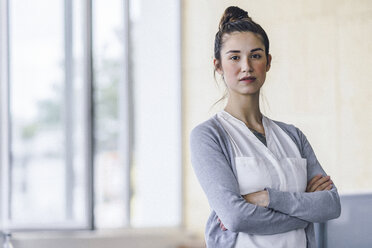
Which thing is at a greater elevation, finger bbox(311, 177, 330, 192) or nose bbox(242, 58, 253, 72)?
nose bbox(242, 58, 253, 72)

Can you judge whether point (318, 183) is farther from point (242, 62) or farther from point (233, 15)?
point (233, 15)

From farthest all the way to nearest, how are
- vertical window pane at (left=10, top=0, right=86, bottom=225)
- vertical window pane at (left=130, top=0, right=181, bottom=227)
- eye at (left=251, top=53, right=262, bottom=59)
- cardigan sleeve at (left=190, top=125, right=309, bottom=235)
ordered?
vertical window pane at (left=10, top=0, right=86, bottom=225)
vertical window pane at (left=130, top=0, right=181, bottom=227)
eye at (left=251, top=53, right=262, bottom=59)
cardigan sleeve at (left=190, top=125, right=309, bottom=235)

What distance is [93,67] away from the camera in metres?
3.58

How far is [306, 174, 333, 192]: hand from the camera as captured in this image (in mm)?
1740

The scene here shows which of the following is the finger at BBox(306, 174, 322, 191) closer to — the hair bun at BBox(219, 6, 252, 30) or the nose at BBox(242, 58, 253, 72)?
the nose at BBox(242, 58, 253, 72)

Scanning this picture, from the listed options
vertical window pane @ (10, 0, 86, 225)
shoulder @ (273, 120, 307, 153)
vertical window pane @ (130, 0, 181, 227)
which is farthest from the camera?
vertical window pane @ (10, 0, 86, 225)

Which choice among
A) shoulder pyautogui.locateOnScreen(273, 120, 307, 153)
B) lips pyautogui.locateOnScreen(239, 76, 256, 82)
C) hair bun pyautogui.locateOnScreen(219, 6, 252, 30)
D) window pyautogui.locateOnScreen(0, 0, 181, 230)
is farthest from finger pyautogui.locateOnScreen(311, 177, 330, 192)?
window pyautogui.locateOnScreen(0, 0, 181, 230)

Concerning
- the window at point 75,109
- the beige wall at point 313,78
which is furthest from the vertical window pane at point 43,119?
the beige wall at point 313,78

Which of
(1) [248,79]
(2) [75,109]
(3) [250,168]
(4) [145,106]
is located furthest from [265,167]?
(2) [75,109]

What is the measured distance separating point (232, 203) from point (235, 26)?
0.55 metres

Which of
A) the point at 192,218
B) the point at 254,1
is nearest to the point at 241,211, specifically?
the point at 192,218

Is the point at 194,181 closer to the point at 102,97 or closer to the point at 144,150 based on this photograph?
the point at 144,150

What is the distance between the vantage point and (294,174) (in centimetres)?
171

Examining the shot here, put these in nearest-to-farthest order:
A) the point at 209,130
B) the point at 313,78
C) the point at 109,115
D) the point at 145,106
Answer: the point at 209,130 < the point at 313,78 < the point at 145,106 < the point at 109,115
